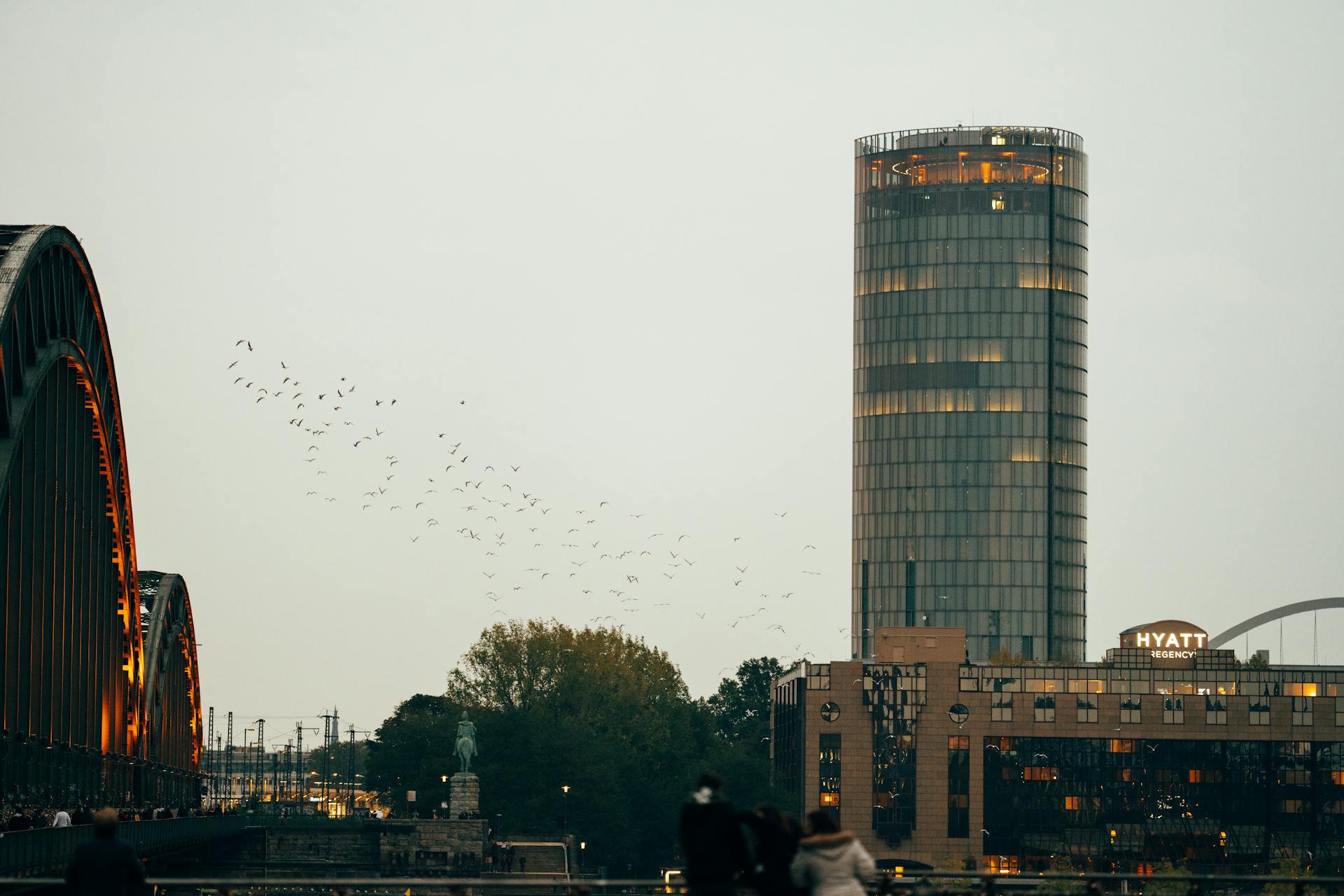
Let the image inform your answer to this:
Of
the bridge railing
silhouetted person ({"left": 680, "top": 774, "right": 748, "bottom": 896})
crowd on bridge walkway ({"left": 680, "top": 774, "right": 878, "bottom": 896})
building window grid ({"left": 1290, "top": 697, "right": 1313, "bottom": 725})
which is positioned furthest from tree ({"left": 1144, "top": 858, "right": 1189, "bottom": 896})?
silhouetted person ({"left": 680, "top": 774, "right": 748, "bottom": 896})

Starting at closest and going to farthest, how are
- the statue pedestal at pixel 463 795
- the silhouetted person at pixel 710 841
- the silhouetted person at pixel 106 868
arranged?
the silhouetted person at pixel 106 868 → the silhouetted person at pixel 710 841 → the statue pedestal at pixel 463 795

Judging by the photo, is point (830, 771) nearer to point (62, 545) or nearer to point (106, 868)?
point (62, 545)

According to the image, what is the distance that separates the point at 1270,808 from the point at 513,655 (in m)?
67.1

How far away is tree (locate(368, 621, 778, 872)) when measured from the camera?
156m

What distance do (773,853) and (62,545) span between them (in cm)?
6597

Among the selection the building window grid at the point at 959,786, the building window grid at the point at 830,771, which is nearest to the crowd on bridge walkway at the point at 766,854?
the building window grid at the point at 830,771

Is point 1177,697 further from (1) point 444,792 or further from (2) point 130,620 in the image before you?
(2) point 130,620

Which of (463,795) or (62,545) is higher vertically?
(62,545)

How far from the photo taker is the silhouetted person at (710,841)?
78.0 feet

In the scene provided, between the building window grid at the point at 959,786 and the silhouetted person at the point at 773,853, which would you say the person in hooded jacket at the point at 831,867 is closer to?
the silhouetted person at the point at 773,853

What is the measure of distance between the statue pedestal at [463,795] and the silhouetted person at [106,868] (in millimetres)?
120053

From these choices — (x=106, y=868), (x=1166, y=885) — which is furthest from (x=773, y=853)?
(x=1166, y=885)

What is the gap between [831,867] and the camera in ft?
77.2

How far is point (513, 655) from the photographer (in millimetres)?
178250
